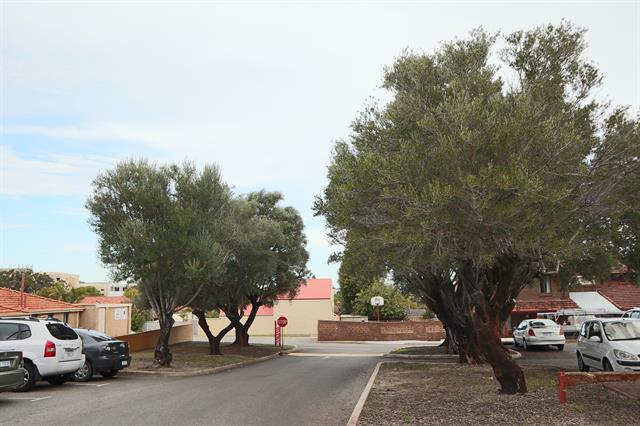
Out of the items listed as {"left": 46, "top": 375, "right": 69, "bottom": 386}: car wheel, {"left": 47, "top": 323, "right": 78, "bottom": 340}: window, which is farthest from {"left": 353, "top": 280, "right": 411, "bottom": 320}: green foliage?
{"left": 47, "top": 323, "right": 78, "bottom": 340}: window

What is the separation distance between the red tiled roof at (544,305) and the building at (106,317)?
27.8 metres

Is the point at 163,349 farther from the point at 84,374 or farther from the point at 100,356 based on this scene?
the point at 84,374

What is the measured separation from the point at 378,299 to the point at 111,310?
20.3m

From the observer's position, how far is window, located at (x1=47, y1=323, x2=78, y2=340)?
13.9 m

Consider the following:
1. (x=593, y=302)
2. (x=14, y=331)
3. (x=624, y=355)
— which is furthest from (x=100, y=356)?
(x=593, y=302)

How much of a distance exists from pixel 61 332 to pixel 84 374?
1914mm

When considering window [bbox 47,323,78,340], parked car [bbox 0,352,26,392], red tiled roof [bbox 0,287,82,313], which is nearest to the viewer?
parked car [bbox 0,352,26,392]

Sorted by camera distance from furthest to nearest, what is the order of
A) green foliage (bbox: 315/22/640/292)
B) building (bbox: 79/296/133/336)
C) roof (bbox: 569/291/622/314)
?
roof (bbox: 569/291/622/314), building (bbox: 79/296/133/336), green foliage (bbox: 315/22/640/292)

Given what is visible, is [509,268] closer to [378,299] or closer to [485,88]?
[485,88]

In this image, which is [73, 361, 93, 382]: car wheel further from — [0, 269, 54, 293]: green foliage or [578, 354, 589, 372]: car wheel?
[0, 269, 54, 293]: green foliage

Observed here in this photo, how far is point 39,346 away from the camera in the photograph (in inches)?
527

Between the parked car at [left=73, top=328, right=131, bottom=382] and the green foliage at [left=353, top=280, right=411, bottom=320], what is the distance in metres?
32.5

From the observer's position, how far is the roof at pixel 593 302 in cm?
3674

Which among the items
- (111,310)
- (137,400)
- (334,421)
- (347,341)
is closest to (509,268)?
(334,421)
